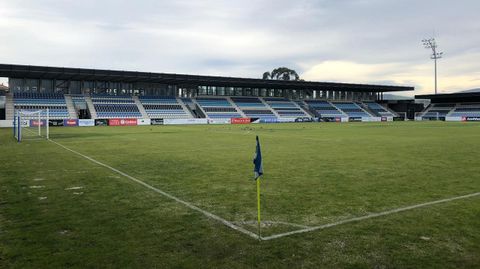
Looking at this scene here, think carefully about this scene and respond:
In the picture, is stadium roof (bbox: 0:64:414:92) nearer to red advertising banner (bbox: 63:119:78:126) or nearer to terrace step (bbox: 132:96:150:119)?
terrace step (bbox: 132:96:150:119)

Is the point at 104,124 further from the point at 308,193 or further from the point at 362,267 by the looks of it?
the point at 362,267

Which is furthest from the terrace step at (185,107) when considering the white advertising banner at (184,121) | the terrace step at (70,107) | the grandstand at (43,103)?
the grandstand at (43,103)

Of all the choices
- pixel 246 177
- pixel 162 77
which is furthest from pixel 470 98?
pixel 246 177

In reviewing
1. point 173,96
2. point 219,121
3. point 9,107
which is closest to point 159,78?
point 173,96

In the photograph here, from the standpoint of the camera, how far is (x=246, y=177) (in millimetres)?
12234

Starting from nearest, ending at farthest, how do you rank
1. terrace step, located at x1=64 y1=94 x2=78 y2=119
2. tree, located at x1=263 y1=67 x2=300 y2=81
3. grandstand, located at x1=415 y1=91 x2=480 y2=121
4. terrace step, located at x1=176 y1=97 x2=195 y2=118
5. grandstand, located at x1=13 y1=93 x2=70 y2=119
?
grandstand, located at x1=13 y1=93 x2=70 y2=119
terrace step, located at x1=64 y1=94 x2=78 y2=119
terrace step, located at x1=176 y1=97 x2=195 y2=118
grandstand, located at x1=415 y1=91 x2=480 y2=121
tree, located at x1=263 y1=67 x2=300 y2=81

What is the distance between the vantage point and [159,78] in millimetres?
76188

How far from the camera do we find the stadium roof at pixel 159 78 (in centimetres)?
6401

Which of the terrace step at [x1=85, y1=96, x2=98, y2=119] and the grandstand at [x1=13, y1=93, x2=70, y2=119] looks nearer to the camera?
the grandstand at [x1=13, y1=93, x2=70, y2=119]

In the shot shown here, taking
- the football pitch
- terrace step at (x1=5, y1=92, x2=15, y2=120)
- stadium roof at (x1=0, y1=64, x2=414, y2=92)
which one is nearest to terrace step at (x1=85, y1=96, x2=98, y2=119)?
stadium roof at (x1=0, y1=64, x2=414, y2=92)

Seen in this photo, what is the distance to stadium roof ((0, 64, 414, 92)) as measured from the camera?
64.0 m

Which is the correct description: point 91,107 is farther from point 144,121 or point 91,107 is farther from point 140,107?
point 144,121

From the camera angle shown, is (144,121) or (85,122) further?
(144,121)

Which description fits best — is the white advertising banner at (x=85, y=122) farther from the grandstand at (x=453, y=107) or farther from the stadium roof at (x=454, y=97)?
the stadium roof at (x=454, y=97)
